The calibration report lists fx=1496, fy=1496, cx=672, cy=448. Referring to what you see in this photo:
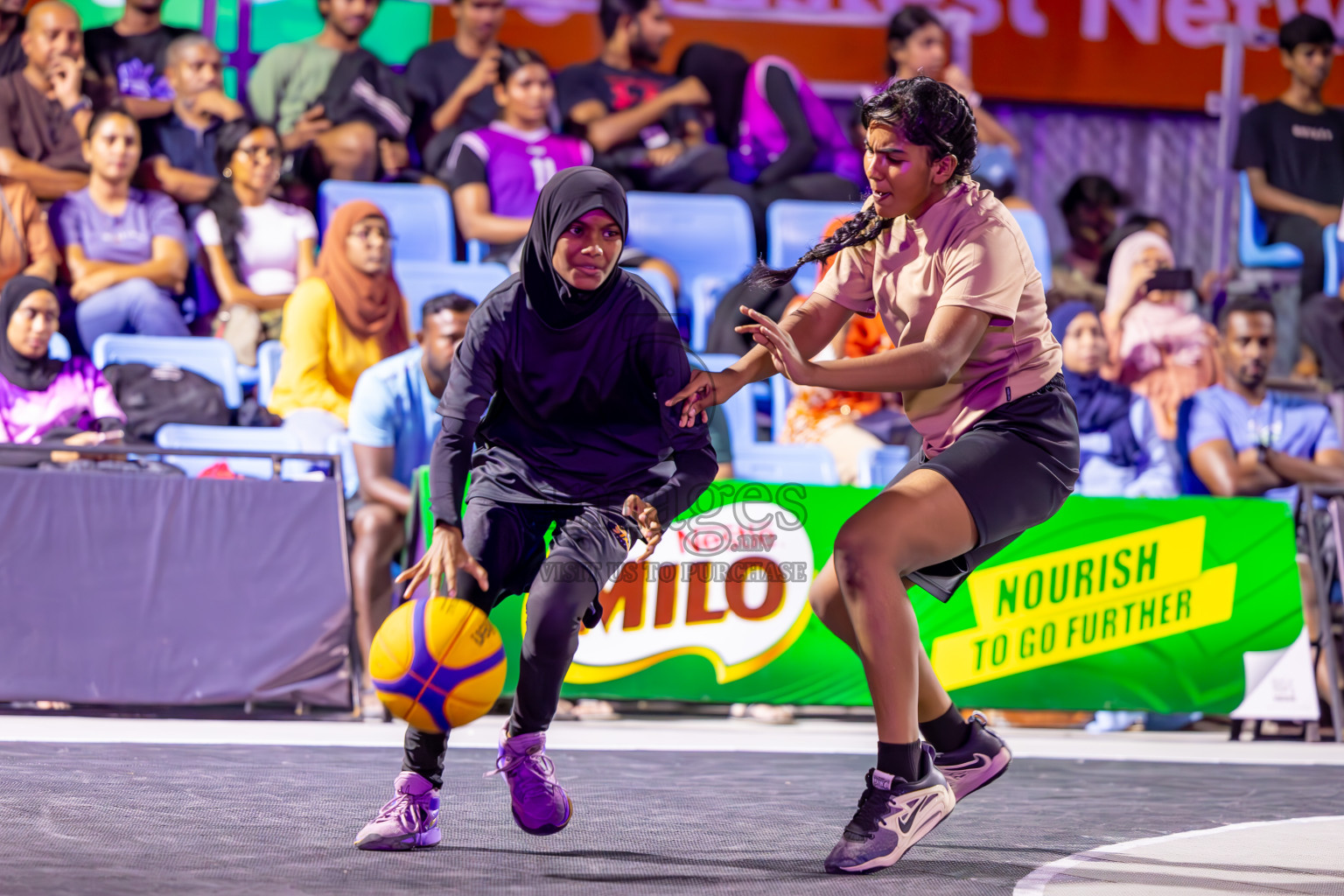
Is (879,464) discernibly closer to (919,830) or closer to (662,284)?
(662,284)

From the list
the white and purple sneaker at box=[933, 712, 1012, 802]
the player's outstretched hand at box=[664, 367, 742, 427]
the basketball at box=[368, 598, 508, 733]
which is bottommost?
the white and purple sneaker at box=[933, 712, 1012, 802]

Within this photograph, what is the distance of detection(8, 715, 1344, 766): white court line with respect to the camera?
19.0 ft

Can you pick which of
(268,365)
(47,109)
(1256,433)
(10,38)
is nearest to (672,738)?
(268,365)

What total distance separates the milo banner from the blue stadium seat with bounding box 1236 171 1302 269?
3812 mm

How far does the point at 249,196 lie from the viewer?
336 inches

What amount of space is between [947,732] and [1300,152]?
7874 millimetres

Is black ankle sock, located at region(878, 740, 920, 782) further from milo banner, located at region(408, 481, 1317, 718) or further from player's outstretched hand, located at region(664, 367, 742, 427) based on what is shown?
milo banner, located at region(408, 481, 1317, 718)

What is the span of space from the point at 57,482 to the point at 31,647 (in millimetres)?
694

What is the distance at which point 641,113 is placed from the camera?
30.8ft

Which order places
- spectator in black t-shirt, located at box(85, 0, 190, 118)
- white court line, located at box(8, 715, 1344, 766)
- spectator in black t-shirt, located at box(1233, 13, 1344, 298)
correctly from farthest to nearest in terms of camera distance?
spectator in black t-shirt, located at box(1233, 13, 1344, 298) → spectator in black t-shirt, located at box(85, 0, 190, 118) → white court line, located at box(8, 715, 1344, 766)

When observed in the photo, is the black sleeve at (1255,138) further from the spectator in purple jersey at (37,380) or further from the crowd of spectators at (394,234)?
the spectator in purple jersey at (37,380)

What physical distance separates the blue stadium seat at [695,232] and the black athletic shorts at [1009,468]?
220 inches

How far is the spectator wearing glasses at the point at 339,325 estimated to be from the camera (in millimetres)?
7797

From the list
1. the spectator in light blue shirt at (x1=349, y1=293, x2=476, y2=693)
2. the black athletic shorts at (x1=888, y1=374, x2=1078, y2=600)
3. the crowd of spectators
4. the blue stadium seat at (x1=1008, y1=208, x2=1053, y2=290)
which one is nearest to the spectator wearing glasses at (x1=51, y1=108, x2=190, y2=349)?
the crowd of spectators
